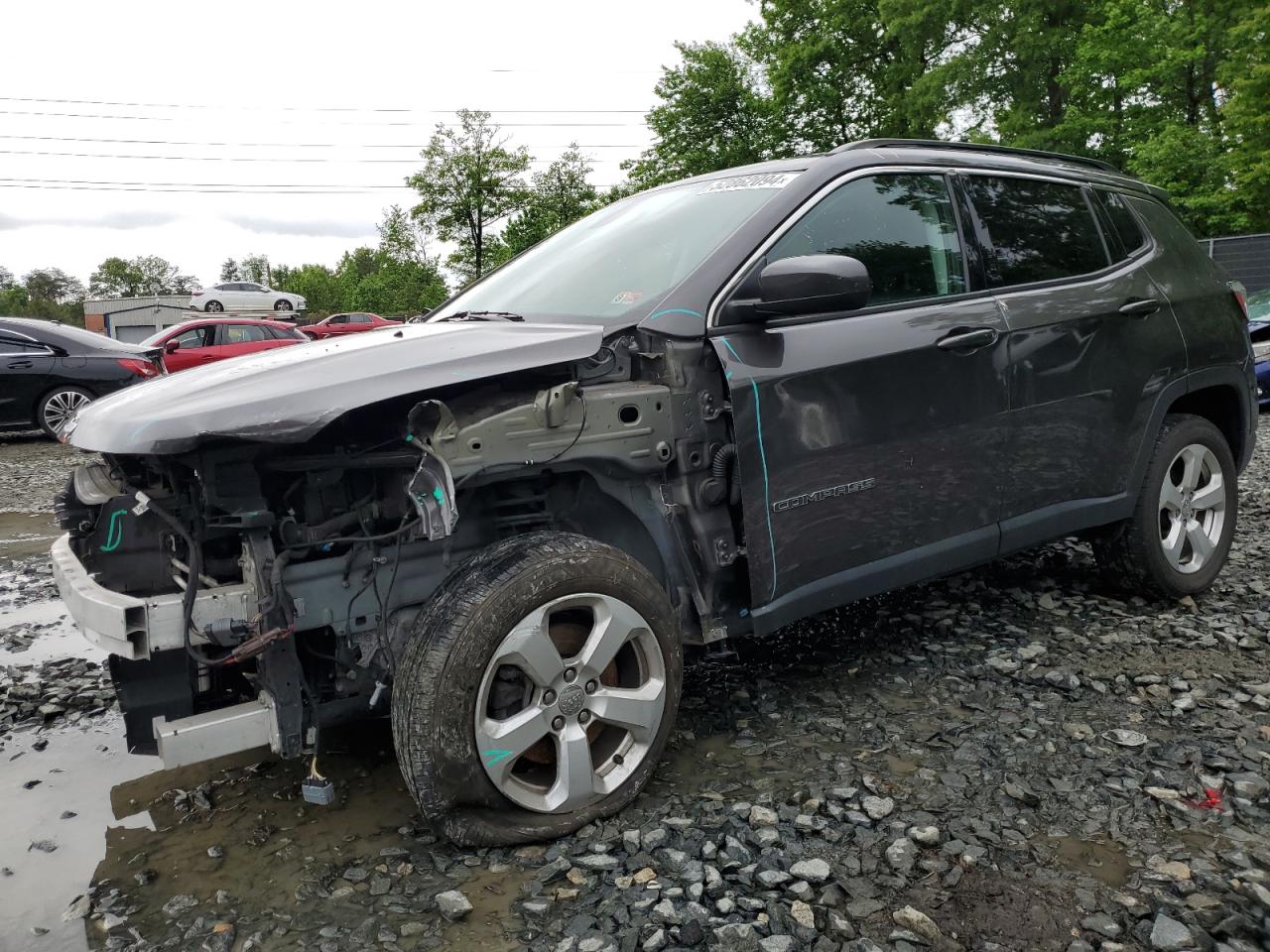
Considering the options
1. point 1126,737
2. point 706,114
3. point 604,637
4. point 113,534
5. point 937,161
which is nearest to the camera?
point 604,637

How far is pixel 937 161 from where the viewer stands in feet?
11.3

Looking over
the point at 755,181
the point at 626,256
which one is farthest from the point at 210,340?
the point at 755,181

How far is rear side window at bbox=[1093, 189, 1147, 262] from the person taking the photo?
156 inches

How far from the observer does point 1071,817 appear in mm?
2525

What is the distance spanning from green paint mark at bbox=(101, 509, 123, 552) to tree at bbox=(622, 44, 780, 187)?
32040 millimetres

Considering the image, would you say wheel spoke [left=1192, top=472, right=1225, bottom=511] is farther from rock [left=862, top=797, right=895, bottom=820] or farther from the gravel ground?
rock [left=862, top=797, right=895, bottom=820]

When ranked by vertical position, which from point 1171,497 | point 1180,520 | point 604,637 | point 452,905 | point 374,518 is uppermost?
point 374,518

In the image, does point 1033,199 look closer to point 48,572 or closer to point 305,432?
point 305,432

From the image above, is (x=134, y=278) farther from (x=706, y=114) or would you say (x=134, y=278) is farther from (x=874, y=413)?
(x=874, y=413)

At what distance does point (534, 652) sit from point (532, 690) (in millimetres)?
Result: 128

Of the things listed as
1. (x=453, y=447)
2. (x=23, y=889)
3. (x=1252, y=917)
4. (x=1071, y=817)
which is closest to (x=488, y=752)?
(x=453, y=447)

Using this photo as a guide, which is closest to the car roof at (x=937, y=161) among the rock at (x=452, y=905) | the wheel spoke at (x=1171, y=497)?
the wheel spoke at (x=1171, y=497)

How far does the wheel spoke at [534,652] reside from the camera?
2.36 m

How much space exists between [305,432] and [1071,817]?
2.23 meters
